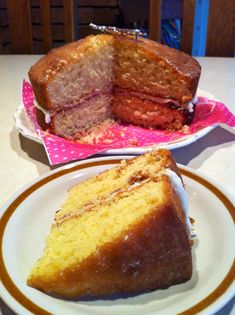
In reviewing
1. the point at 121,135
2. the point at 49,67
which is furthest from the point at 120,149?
the point at 49,67

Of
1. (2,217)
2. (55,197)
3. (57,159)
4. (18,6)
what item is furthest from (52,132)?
(18,6)

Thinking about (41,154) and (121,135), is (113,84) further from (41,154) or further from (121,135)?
(41,154)

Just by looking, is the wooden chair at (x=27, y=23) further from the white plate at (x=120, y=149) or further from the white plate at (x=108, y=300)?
the white plate at (x=108, y=300)

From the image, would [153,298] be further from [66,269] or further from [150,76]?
[150,76]

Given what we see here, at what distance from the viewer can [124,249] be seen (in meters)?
0.89

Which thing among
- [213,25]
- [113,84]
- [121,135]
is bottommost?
[121,135]

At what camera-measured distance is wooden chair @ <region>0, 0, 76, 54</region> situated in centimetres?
271

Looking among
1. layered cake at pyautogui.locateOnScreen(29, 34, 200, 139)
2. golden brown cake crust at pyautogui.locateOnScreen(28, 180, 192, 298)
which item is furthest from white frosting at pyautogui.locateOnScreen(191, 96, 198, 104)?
golden brown cake crust at pyautogui.locateOnScreen(28, 180, 192, 298)

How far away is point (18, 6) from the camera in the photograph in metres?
2.79

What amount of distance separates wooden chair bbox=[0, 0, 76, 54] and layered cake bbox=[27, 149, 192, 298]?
1.95m

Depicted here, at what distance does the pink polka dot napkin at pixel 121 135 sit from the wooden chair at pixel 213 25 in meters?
0.90

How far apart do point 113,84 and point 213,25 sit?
99 cm

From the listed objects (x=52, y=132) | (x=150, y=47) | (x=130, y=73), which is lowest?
(x=52, y=132)

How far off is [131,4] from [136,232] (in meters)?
3.11
